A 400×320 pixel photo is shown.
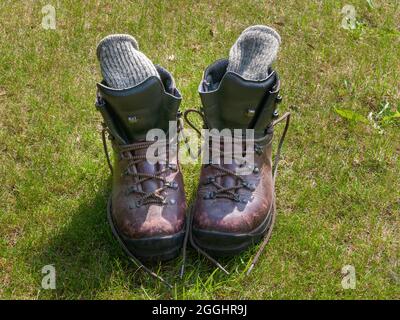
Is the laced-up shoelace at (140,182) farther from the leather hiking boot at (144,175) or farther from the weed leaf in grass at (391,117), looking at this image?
the weed leaf in grass at (391,117)

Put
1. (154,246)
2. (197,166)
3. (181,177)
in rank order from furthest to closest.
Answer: (197,166) < (181,177) < (154,246)

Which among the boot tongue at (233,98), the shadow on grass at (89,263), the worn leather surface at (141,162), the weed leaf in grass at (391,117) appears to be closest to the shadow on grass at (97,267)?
the shadow on grass at (89,263)

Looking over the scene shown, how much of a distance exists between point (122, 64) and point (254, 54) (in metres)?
0.52

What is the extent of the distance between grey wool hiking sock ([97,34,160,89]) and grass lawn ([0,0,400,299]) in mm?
552

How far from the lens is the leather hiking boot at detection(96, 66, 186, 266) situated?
2332 mm

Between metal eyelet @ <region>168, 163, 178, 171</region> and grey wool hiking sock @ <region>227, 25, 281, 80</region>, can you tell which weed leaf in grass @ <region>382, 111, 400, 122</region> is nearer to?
grey wool hiking sock @ <region>227, 25, 281, 80</region>

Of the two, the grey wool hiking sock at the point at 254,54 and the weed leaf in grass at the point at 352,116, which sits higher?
the grey wool hiking sock at the point at 254,54

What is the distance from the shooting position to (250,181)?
8.16ft

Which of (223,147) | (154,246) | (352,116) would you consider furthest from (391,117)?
(154,246)

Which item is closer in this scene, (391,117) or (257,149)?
(257,149)

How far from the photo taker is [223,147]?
98.7 inches

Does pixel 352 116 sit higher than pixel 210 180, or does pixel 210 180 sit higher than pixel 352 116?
pixel 210 180

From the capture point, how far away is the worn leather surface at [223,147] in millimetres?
2359

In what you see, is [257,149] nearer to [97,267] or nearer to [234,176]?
[234,176]
